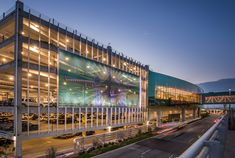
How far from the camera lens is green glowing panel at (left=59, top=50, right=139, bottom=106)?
3039 cm

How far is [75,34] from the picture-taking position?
3375cm

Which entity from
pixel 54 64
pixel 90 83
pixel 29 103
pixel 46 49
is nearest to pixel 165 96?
pixel 90 83

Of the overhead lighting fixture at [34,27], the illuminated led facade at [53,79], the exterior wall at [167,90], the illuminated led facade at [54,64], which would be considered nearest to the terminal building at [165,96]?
the exterior wall at [167,90]

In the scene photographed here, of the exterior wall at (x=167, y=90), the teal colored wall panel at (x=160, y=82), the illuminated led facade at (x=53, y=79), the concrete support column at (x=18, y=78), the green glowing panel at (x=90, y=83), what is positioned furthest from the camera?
the exterior wall at (x=167, y=90)

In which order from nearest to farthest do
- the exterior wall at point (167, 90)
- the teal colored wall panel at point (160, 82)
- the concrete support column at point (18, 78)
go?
the concrete support column at point (18, 78) → the teal colored wall panel at point (160, 82) → the exterior wall at point (167, 90)

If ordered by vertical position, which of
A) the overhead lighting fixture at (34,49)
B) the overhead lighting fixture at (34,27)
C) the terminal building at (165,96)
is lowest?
the terminal building at (165,96)

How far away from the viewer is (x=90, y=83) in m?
35.3

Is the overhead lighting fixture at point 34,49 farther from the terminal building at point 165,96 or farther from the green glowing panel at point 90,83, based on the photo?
the terminal building at point 165,96

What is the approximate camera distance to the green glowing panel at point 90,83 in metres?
30.4

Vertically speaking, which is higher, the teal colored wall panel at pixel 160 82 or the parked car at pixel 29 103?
the teal colored wall panel at pixel 160 82

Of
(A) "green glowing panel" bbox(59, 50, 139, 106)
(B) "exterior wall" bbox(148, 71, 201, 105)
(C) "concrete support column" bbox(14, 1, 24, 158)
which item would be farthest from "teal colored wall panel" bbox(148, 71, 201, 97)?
(C) "concrete support column" bbox(14, 1, 24, 158)

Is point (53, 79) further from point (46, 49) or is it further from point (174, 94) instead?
point (174, 94)

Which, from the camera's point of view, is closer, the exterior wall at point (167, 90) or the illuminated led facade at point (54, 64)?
the illuminated led facade at point (54, 64)

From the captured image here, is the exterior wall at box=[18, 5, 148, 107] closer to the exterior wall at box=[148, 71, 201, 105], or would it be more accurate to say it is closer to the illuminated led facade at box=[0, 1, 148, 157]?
the illuminated led facade at box=[0, 1, 148, 157]
